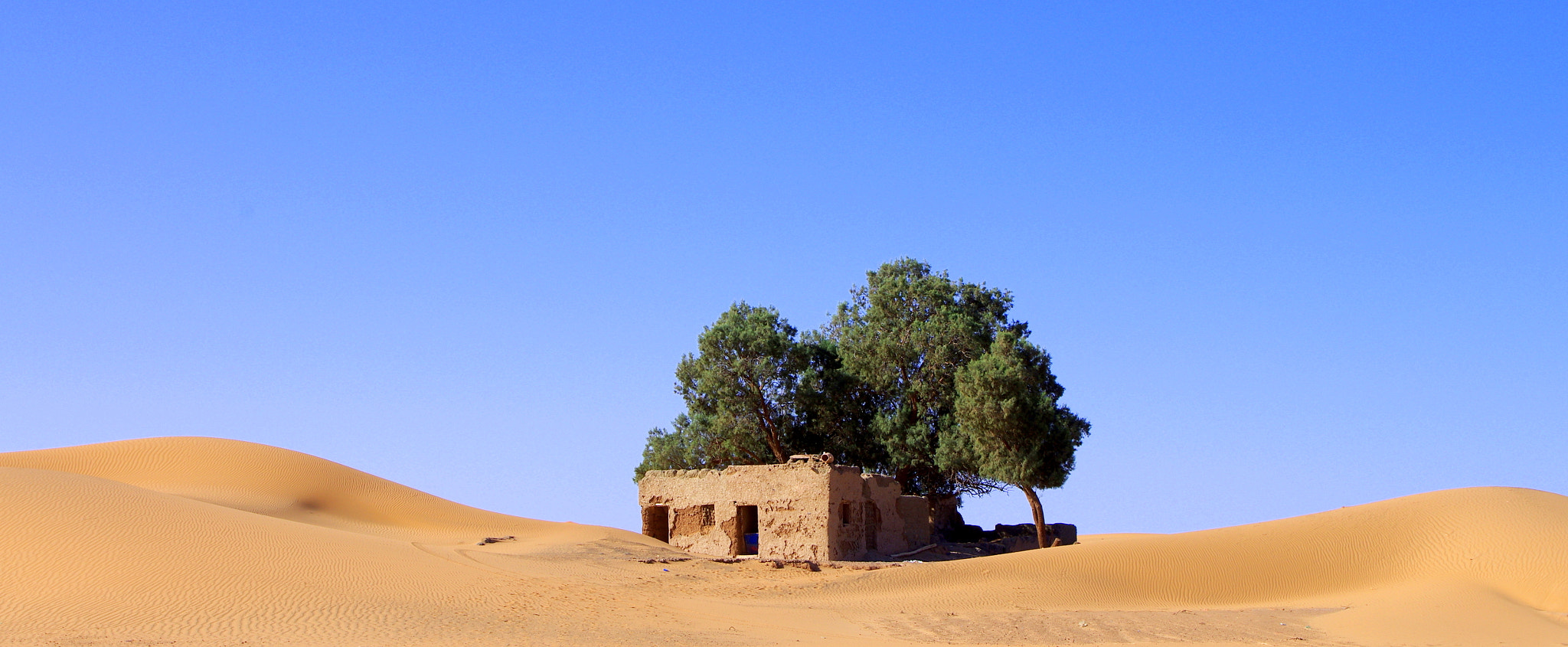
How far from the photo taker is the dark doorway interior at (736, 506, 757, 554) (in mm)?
26672

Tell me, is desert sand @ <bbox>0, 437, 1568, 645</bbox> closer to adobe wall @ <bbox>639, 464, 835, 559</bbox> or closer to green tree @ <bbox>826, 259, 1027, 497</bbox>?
adobe wall @ <bbox>639, 464, 835, 559</bbox>

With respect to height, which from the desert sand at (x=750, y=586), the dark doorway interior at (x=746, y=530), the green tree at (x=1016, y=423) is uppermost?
the green tree at (x=1016, y=423)

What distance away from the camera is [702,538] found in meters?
27.4

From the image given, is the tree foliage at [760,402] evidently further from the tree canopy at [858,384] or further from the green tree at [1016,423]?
the green tree at [1016,423]

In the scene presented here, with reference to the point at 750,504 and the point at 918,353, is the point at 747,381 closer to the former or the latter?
the point at 918,353

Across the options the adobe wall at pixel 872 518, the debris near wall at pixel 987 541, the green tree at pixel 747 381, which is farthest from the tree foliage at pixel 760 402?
the adobe wall at pixel 872 518

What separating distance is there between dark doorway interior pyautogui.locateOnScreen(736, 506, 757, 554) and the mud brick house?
2 cm

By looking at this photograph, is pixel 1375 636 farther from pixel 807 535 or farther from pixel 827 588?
pixel 807 535

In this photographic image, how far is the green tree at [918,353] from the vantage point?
108 ft

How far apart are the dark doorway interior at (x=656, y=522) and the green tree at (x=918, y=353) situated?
723 cm

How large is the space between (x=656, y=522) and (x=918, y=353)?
30.5ft

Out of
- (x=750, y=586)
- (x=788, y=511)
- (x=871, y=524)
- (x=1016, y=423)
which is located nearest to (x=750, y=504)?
(x=788, y=511)

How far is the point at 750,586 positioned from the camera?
71.1 ft

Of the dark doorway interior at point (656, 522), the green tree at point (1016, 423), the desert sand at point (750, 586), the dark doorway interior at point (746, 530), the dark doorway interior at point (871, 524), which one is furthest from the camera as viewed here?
the dark doorway interior at point (656, 522)
